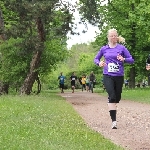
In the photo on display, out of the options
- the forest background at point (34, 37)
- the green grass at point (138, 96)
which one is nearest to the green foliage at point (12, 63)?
the forest background at point (34, 37)

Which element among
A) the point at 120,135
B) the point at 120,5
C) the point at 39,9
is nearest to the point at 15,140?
the point at 120,135

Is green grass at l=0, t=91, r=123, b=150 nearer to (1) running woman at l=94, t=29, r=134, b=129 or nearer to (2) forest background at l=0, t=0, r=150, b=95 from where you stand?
(1) running woman at l=94, t=29, r=134, b=129

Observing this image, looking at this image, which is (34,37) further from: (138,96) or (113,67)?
(113,67)

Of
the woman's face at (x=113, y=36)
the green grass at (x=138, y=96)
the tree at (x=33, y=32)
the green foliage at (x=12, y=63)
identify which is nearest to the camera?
the woman's face at (x=113, y=36)

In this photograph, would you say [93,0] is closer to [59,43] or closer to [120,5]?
[59,43]

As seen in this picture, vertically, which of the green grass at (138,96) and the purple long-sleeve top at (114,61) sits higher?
the purple long-sleeve top at (114,61)

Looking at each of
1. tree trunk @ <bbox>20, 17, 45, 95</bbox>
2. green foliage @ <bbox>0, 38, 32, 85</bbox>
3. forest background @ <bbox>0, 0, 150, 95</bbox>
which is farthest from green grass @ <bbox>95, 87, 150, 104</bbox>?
green foliage @ <bbox>0, 38, 32, 85</bbox>

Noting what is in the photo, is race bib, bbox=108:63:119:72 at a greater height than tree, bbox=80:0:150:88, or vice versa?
tree, bbox=80:0:150:88

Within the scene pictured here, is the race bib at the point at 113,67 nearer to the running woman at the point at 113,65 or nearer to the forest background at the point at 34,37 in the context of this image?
the running woman at the point at 113,65

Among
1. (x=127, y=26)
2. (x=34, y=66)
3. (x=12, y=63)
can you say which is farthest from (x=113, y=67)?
(x=127, y=26)

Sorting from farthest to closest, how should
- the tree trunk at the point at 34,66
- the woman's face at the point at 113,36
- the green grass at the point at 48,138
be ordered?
the tree trunk at the point at 34,66 → the woman's face at the point at 113,36 → the green grass at the point at 48,138

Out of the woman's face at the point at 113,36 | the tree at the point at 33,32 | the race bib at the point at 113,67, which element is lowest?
the race bib at the point at 113,67

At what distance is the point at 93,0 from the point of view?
1153 inches

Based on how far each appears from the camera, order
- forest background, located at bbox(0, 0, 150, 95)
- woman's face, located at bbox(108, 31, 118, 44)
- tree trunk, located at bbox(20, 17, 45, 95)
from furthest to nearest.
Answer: tree trunk, located at bbox(20, 17, 45, 95) < forest background, located at bbox(0, 0, 150, 95) < woman's face, located at bbox(108, 31, 118, 44)
